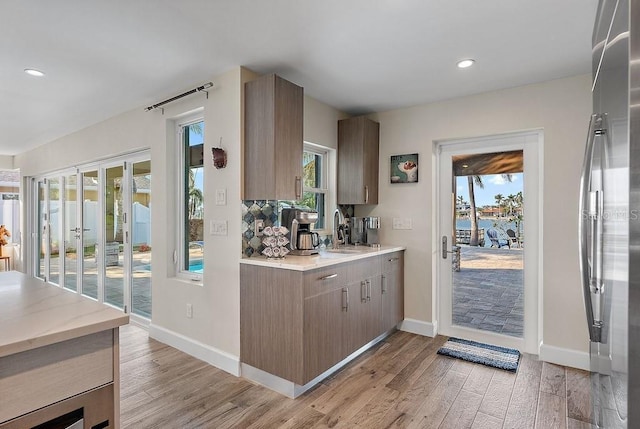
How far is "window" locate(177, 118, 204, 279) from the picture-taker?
10.8 ft

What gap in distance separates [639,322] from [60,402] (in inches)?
55.2

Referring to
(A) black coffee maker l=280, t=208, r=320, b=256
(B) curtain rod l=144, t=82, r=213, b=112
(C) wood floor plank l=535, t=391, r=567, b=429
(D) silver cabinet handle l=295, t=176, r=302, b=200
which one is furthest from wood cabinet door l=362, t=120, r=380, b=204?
(C) wood floor plank l=535, t=391, r=567, b=429

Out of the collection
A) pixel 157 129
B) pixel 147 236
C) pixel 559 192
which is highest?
pixel 157 129

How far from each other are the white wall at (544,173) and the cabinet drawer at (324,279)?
1.24 metres

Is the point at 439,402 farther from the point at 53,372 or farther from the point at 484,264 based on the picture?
the point at 53,372

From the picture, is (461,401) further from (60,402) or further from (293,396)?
(60,402)

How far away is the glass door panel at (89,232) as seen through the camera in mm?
4715

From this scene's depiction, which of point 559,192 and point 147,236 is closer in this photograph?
point 559,192

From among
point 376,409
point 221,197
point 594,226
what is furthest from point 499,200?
point 221,197

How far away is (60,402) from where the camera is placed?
974 mm

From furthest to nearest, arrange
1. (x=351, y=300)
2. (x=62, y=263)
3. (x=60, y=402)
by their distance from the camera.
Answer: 1. (x=62, y=263)
2. (x=351, y=300)
3. (x=60, y=402)

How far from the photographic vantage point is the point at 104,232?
4449 millimetres

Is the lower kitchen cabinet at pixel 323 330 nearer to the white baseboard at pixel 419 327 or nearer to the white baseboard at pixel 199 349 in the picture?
the white baseboard at pixel 199 349

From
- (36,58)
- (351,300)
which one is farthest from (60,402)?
(36,58)
